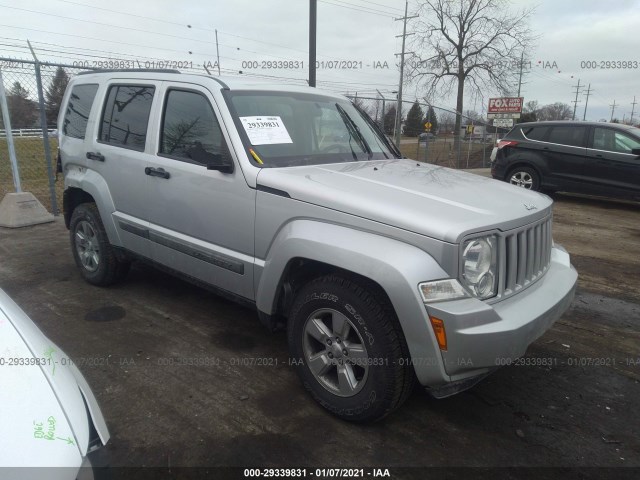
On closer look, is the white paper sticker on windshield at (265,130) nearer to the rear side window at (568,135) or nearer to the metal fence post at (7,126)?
the metal fence post at (7,126)

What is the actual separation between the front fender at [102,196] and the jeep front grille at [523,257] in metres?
3.24

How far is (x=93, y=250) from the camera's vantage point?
4.64 m

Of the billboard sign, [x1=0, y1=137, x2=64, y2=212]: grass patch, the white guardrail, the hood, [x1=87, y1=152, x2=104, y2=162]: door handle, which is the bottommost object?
[x1=0, y1=137, x2=64, y2=212]: grass patch

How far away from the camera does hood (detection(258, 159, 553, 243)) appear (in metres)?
2.42

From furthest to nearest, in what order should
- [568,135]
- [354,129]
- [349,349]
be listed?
[568,135] < [354,129] < [349,349]

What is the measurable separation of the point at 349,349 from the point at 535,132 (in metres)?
9.24

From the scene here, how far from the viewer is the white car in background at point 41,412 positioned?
1.39 m

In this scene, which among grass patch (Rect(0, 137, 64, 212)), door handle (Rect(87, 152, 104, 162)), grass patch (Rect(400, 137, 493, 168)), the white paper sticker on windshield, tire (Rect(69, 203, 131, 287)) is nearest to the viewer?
the white paper sticker on windshield

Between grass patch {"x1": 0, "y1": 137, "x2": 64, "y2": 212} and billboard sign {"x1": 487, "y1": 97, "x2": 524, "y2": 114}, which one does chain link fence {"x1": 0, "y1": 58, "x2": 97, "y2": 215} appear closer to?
grass patch {"x1": 0, "y1": 137, "x2": 64, "y2": 212}

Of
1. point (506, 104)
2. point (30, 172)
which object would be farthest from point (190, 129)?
point (506, 104)

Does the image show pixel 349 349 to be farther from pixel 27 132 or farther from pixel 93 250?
pixel 27 132

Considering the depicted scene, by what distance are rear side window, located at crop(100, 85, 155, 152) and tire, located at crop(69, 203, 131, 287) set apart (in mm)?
782

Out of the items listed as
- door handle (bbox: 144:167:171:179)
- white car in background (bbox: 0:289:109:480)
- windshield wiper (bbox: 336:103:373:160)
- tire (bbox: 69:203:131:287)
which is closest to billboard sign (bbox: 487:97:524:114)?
windshield wiper (bbox: 336:103:373:160)

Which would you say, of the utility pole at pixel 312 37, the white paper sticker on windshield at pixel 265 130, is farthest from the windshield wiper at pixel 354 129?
the utility pole at pixel 312 37
